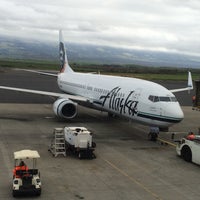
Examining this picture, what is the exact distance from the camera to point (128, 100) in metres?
25.7

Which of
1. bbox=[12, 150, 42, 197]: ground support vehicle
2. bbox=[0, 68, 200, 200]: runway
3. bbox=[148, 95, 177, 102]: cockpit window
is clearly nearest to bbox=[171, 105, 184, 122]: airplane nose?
bbox=[148, 95, 177, 102]: cockpit window

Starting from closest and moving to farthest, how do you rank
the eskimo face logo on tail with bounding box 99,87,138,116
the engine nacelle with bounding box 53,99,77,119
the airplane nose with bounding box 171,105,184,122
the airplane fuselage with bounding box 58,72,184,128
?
the airplane nose with bounding box 171,105,184,122 → the airplane fuselage with bounding box 58,72,184,128 → the eskimo face logo on tail with bounding box 99,87,138,116 → the engine nacelle with bounding box 53,99,77,119

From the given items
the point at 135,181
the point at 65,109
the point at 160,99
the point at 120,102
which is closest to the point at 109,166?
the point at 135,181

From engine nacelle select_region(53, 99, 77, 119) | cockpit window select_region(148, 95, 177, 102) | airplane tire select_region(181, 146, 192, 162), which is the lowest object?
airplane tire select_region(181, 146, 192, 162)

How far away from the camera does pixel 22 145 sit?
2197 cm

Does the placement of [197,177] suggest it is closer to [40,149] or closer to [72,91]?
[40,149]

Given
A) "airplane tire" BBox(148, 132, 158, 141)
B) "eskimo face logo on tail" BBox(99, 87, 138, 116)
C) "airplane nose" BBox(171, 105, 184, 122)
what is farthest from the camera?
"eskimo face logo on tail" BBox(99, 87, 138, 116)

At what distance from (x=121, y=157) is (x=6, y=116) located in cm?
1518

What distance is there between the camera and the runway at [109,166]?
1483cm

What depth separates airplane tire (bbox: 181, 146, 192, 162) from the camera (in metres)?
20.2

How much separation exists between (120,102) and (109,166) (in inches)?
345

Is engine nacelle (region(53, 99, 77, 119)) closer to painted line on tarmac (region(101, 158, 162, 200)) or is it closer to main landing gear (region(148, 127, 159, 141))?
main landing gear (region(148, 127, 159, 141))

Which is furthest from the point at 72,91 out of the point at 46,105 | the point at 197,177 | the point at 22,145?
the point at 197,177

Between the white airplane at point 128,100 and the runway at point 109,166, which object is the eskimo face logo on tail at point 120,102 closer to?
the white airplane at point 128,100
